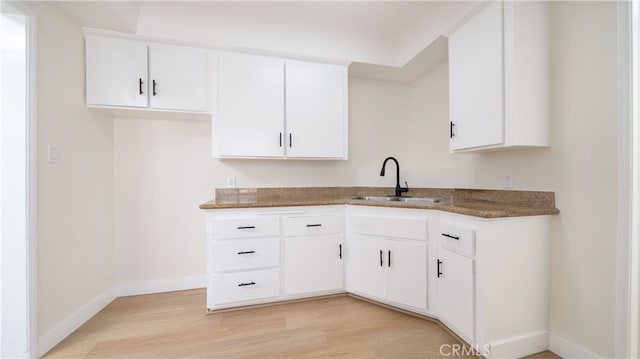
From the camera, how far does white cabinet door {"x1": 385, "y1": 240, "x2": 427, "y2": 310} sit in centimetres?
181

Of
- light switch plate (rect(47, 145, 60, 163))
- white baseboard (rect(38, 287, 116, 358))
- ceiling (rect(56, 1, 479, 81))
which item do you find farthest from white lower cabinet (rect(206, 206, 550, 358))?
ceiling (rect(56, 1, 479, 81))

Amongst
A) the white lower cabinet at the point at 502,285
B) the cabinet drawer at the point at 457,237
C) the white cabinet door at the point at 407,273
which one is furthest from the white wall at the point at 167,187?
the white lower cabinet at the point at 502,285

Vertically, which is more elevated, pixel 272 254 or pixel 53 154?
pixel 53 154

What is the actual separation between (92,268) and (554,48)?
12.0 ft

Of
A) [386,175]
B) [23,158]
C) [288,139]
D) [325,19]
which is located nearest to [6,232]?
[23,158]

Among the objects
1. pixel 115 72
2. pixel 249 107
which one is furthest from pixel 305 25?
pixel 115 72

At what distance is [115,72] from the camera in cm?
194

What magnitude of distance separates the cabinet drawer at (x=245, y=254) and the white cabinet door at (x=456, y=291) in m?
1.26

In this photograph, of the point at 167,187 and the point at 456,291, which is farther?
the point at 167,187

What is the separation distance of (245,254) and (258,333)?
0.57 meters

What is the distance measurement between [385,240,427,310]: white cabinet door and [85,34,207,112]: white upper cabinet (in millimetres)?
2038

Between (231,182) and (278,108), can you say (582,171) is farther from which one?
(231,182)

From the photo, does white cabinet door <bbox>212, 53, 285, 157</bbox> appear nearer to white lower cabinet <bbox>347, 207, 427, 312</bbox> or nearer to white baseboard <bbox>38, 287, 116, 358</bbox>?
white lower cabinet <bbox>347, 207, 427, 312</bbox>

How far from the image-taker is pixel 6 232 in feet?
4.51
